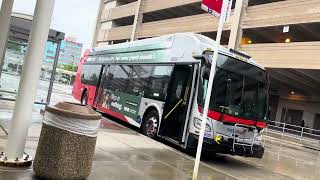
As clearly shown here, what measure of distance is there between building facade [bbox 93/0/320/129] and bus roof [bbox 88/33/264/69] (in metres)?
13.6

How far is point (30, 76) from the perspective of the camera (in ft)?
20.1

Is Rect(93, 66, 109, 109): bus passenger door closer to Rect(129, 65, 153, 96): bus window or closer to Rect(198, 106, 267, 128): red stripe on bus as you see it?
Rect(129, 65, 153, 96): bus window

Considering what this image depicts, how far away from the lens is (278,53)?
28547 millimetres

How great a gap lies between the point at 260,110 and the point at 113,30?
44783mm

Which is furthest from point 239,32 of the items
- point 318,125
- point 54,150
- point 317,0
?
point 54,150

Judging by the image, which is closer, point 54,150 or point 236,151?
point 54,150

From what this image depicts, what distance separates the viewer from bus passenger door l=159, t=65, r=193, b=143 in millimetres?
11836

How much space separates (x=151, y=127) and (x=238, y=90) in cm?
314

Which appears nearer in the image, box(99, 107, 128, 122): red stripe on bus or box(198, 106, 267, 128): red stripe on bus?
box(198, 106, 267, 128): red stripe on bus

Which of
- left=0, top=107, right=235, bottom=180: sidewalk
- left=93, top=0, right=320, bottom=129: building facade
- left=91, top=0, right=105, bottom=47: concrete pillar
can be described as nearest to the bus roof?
left=0, top=107, right=235, bottom=180: sidewalk

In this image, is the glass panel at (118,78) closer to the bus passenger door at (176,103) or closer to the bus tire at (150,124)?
the bus tire at (150,124)

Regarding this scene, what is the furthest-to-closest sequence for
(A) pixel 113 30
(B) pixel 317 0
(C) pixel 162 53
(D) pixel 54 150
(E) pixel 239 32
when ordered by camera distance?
1. (A) pixel 113 30
2. (E) pixel 239 32
3. (B) pixel 317 0
4. (C) pixel 162 53
5. (D) pixel 54 150

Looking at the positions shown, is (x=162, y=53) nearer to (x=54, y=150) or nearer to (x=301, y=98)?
(x=54, y=150)

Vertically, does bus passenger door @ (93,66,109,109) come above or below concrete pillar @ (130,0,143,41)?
below
